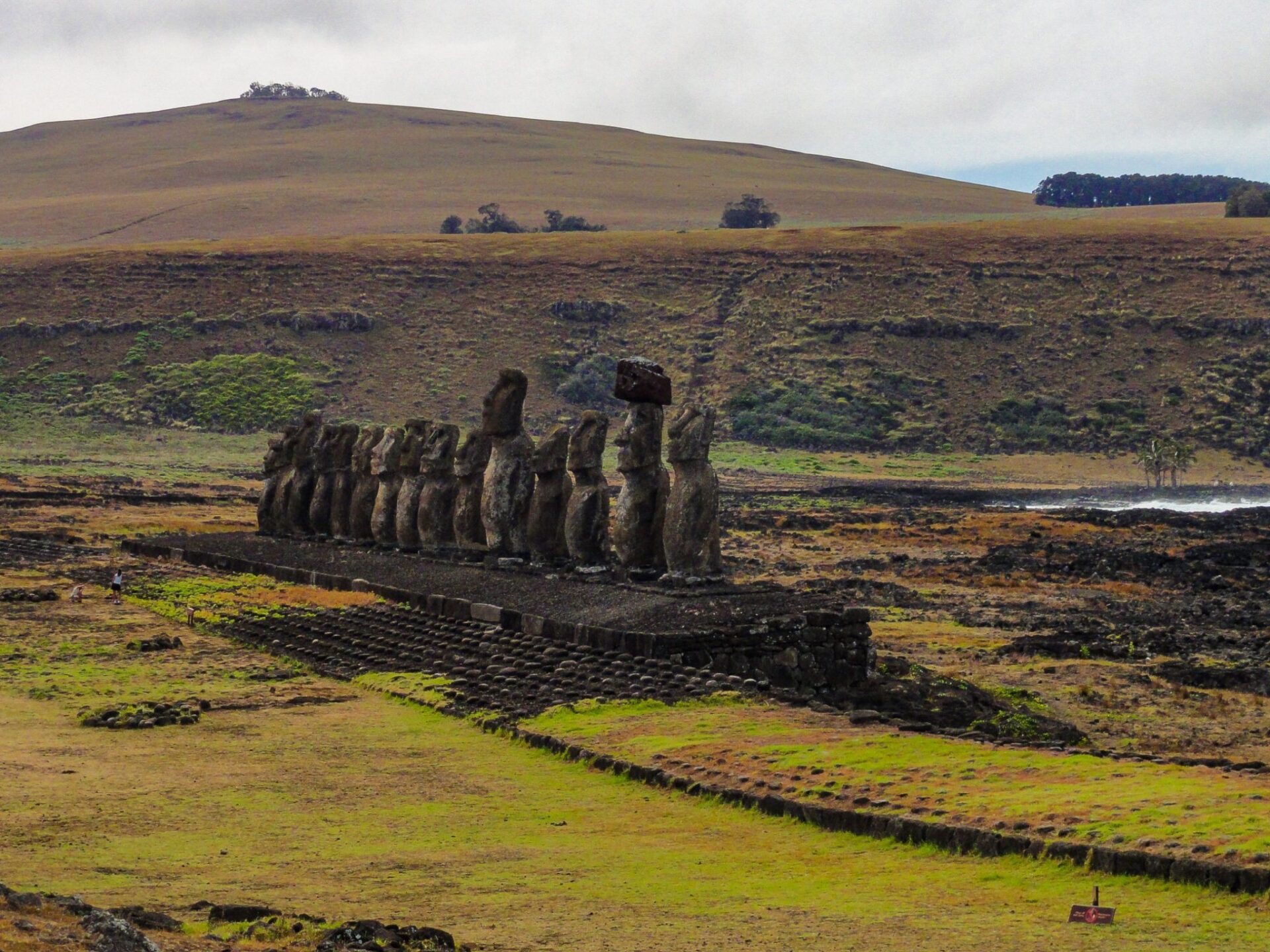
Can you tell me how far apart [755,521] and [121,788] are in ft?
107

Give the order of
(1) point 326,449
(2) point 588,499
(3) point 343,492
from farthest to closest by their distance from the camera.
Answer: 1. (1) point 326,449
2. (3) point 343,492
3. (2) point 588,499

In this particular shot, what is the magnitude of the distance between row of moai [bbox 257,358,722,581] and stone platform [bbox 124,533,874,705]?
60 cm

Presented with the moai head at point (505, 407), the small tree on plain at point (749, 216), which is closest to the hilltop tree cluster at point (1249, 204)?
the small tree on plain at point (749, 216)

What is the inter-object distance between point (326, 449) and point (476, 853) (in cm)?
2073

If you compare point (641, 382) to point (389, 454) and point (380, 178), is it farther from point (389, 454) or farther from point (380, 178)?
point (380, 178)

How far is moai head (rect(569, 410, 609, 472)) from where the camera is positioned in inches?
899

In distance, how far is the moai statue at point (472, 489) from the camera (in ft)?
85.8

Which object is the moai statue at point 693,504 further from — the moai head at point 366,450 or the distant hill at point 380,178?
the distant hill at point 380,178

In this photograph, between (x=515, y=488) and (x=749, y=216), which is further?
(x=749, y=216)

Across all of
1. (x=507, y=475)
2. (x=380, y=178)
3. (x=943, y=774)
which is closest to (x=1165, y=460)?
(x=507, y=475)

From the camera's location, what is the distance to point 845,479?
216ft

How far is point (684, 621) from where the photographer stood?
18.5 metres

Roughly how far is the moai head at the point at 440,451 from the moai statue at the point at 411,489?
0.43 metres

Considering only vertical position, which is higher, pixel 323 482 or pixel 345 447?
pixel 345 447
